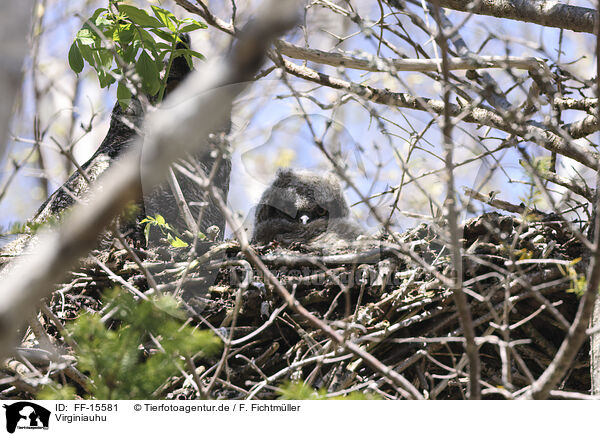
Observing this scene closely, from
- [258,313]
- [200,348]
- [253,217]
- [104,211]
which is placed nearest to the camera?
[104,211]

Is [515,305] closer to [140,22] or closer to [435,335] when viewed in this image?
[435,335]

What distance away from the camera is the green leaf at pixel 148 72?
1781 mm

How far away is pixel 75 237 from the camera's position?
45cm

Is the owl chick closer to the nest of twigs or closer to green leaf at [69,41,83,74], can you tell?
the nest of twigs

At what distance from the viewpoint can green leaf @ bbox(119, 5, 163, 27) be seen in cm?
168

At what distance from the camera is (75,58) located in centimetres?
186

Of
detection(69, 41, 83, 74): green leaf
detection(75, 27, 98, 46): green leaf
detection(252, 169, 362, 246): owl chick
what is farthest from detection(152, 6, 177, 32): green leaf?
detection(252, 169, 362, 246): owl chick

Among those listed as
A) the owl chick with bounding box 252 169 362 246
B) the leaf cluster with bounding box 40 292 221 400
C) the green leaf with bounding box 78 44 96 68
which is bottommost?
the leaf cluster with bounding box 40 292 221 400

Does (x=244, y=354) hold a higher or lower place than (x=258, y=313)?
lower
